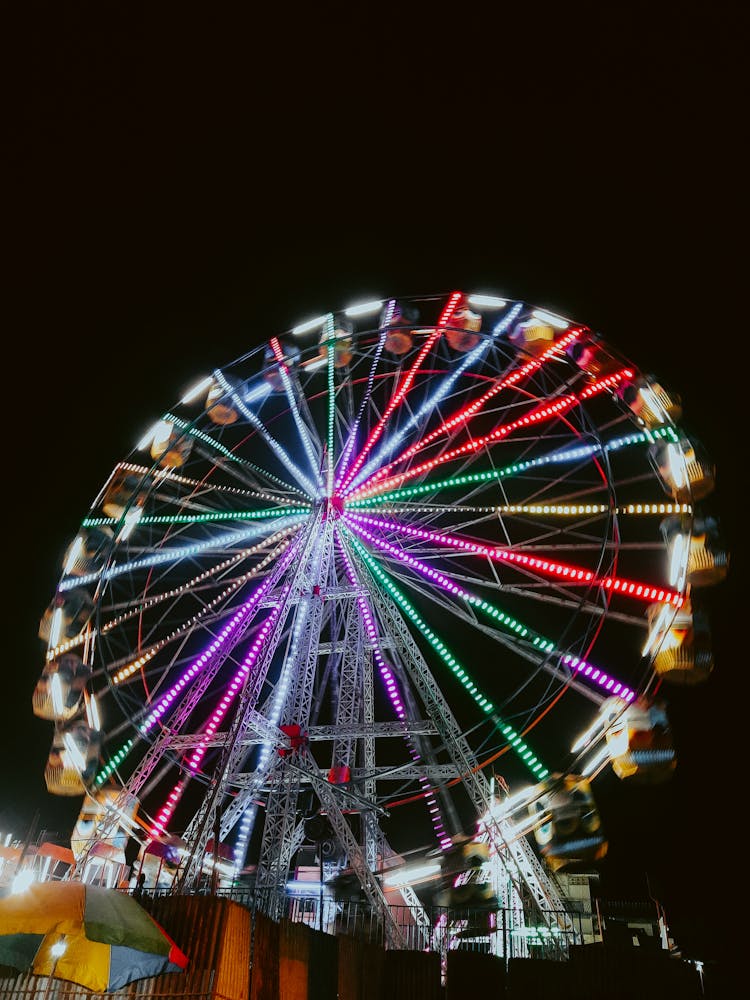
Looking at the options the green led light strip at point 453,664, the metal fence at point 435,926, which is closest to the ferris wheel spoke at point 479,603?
the green led light strip at point 453,664

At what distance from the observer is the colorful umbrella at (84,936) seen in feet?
26.5

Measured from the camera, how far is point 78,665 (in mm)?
14609

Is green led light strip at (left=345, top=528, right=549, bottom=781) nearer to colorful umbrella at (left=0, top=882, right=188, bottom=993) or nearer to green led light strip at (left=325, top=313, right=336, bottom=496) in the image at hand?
green led light strip at (left=325, top=313, right=336, bottom=496)

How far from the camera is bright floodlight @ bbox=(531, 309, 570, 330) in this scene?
49.3 ft

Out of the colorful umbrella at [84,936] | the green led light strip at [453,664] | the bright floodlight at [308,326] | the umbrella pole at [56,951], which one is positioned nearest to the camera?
the colorful umbrella at [84,936]

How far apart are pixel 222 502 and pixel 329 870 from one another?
28.4ft

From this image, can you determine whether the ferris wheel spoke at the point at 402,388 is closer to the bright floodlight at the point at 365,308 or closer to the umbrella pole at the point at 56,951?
the bright floodlight at the point at 365,308

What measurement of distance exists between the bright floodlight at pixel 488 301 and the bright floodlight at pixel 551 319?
71 centimetres

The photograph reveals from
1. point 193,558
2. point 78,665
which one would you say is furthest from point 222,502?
point 78,665

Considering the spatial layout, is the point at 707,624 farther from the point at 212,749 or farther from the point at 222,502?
the point at 212,749

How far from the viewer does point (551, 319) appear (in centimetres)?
1519

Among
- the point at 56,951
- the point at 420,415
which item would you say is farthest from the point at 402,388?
the point at 56,951

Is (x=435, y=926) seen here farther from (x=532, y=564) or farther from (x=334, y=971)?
(x=532, y=564)

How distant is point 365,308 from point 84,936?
475 inches
